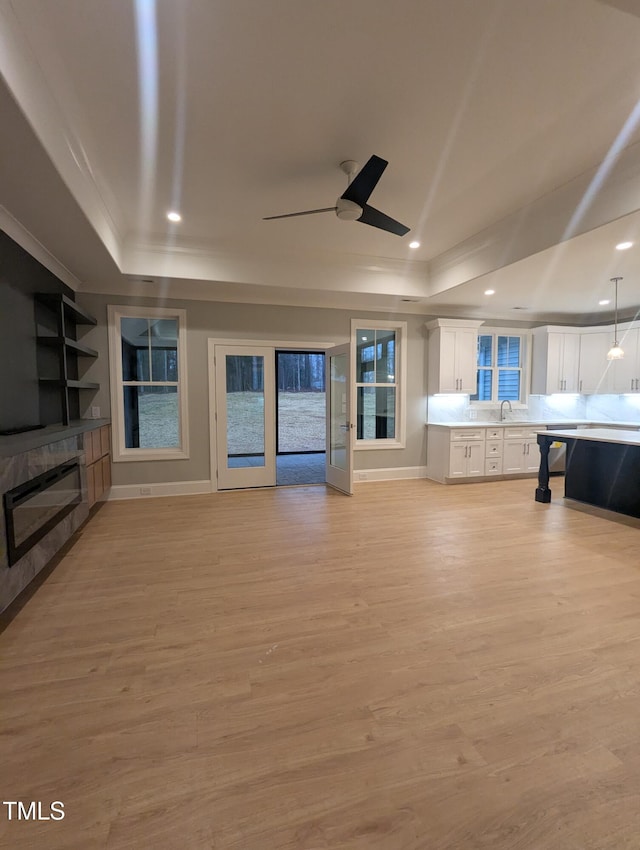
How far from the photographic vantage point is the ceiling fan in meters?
2.53

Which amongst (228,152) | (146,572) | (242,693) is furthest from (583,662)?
(228,152)

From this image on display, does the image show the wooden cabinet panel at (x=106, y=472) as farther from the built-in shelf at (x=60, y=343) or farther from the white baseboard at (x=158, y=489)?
the built-in shelf at (x=60, y=343)

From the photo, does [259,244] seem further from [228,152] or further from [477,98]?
[477,98]

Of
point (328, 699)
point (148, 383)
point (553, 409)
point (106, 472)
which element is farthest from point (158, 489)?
point (553, 409)

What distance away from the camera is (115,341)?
16.4ft

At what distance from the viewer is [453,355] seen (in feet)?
20.0

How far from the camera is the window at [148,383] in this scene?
5035mm

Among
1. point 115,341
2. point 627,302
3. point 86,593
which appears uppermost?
point 627,302

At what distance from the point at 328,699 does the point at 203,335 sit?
4.62 m

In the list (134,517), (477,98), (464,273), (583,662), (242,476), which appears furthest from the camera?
(242,476)

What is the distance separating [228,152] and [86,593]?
3326 mm

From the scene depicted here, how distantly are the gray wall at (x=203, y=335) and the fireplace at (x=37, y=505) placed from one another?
5.53ft

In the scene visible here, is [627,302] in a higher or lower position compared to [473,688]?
higher

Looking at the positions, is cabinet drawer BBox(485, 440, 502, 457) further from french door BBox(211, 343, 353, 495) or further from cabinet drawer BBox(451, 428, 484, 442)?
french door BBox(211, 343, 353, 495)
